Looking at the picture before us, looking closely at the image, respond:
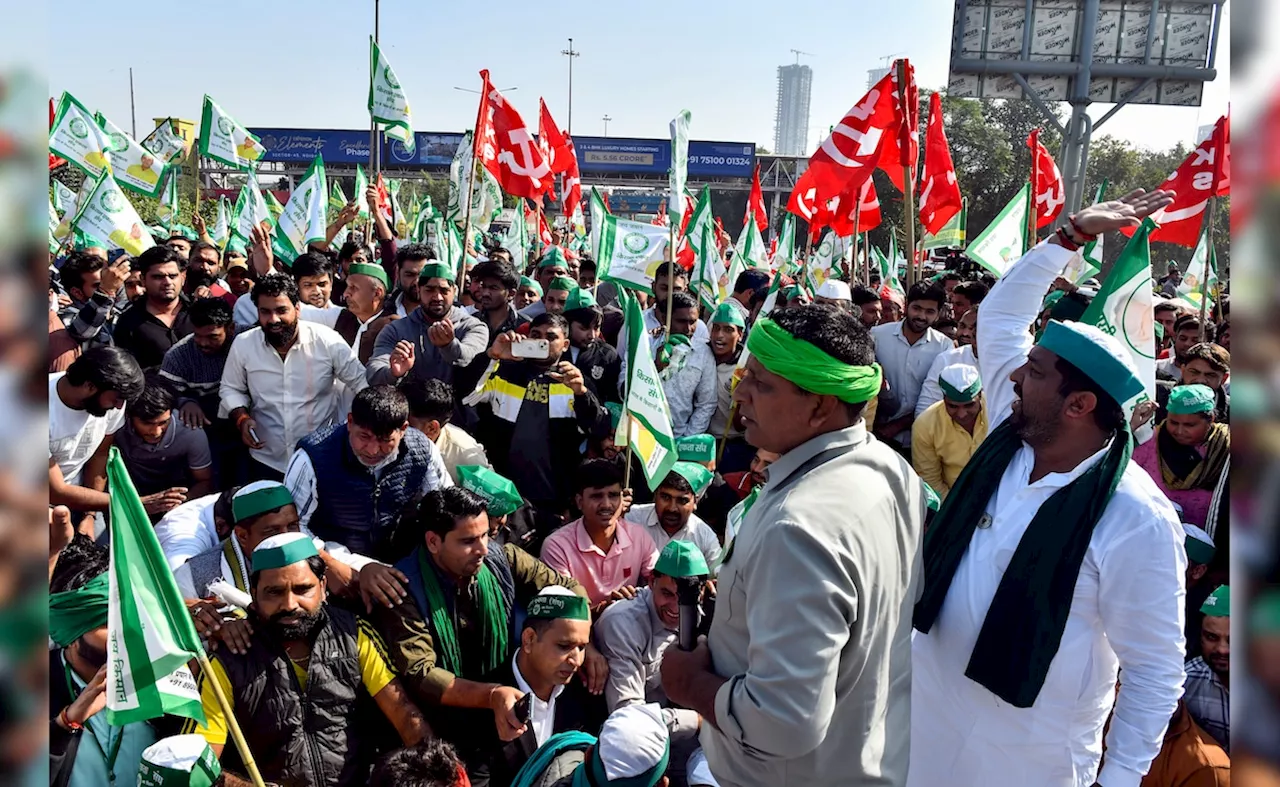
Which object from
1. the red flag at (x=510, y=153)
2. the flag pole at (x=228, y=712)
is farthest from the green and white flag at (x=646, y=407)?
the red flag at (x=510, y=153)

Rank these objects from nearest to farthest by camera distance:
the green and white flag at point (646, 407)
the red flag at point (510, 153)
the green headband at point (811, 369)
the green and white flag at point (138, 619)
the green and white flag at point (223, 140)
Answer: the green headband at point (811, 369) < the green and white flag at point (138, 619) < the green and white flag at point (646, 407) < the red flag at point (510, 153) < the green and white flag at point (223, 140)

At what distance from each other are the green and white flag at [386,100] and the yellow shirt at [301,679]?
21.1ft

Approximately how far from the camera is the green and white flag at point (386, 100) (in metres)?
8.80

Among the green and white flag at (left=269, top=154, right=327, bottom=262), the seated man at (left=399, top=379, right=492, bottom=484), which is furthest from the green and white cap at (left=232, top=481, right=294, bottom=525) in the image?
the green and white flag at (left=269, top=154, right=327, bottom=262)

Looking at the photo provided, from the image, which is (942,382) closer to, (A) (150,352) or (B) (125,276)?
(A) (150,352)

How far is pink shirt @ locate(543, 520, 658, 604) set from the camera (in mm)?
4320

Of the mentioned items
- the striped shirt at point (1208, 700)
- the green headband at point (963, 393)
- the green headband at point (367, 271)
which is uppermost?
the green headband at point (367, 271)

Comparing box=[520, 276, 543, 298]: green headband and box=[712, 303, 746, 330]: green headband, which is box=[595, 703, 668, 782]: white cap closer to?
box=[712, 303, 746, 330]: green headband

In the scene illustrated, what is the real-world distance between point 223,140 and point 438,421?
784 centimetres

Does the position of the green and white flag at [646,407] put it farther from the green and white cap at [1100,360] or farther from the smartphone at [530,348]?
the green and white cap at [1100,360]

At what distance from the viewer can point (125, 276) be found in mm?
7152

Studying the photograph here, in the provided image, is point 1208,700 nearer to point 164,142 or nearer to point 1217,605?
point 1217,605

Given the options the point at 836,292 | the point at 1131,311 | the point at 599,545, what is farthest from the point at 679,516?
the point at 836,292

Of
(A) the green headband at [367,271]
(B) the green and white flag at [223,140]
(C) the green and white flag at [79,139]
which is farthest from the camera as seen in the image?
(B) the green and white flag at [223,140]
